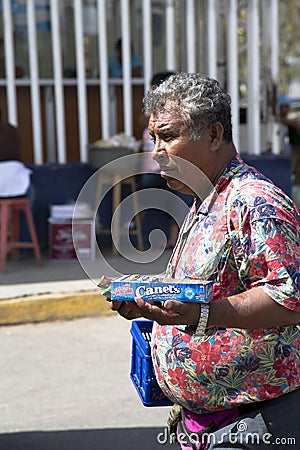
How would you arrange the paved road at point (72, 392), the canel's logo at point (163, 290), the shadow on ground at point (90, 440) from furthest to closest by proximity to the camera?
the paved road at point (72, 392) → the shadow on ground at point (90, 440) → the canel's logo at point (163, 290)

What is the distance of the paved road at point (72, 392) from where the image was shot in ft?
13.4

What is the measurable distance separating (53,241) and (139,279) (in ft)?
17.6

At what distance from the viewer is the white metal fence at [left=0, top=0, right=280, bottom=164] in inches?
293

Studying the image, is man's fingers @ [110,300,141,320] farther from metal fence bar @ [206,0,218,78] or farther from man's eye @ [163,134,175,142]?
metal fence bar @ [206,0,218,78]

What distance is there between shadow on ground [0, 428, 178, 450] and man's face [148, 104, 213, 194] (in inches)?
79.6

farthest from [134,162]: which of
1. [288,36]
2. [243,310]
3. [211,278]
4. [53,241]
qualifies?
[288,36]

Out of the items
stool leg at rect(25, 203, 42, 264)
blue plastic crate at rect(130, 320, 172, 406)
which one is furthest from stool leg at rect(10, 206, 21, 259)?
blue plastic crate at rect(130, 320, 172, 406)

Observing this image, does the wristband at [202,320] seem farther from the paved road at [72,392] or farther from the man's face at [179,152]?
the paved road at [72,392]

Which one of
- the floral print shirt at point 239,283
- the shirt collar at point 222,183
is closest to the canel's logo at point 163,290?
the floral print shirt at point 239,283

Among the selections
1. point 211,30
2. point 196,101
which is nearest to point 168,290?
point 196,101

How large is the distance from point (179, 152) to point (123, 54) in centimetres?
557

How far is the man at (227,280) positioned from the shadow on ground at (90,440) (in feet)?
5.78

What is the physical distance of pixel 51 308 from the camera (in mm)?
6086

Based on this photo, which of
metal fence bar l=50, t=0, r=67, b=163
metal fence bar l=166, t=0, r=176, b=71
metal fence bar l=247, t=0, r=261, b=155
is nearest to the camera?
metal fence bar l=50, t=0, r=67, b=163
